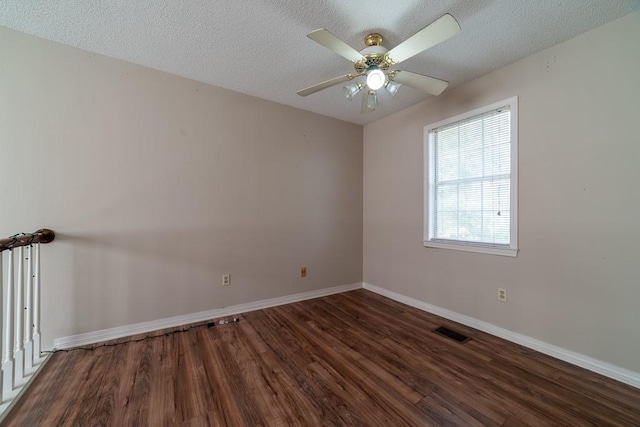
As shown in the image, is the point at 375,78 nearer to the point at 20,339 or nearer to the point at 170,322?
the point at 170,322

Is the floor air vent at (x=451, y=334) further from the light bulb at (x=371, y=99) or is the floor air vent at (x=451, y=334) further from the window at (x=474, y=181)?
the light bulb at (x=371, y=99)

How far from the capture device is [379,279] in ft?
11.5

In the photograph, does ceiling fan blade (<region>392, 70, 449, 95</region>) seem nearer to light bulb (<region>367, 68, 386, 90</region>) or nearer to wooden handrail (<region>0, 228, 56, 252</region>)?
light bulb (<region>367, 68, 386, 90</region>)

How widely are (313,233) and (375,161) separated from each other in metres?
1.39

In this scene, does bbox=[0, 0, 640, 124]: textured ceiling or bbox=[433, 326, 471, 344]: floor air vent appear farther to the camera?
bbox=[433, 326, 471, 344]: floor air vent

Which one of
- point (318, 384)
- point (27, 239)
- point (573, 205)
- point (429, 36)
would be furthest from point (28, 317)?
point (573, 205)

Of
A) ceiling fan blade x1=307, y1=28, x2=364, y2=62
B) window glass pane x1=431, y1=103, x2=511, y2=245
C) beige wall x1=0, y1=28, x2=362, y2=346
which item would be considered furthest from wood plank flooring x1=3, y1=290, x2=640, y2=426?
ceiling fan blade x1=307, y1=28, x2=364, y2=62

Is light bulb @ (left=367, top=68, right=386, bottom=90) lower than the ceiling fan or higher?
lower

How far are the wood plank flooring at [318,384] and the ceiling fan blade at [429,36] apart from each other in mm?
2188

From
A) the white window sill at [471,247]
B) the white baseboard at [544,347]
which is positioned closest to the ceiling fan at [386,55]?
the white window sill at [471,247]

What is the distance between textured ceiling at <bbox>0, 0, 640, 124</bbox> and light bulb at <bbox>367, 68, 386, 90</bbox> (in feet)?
1.29

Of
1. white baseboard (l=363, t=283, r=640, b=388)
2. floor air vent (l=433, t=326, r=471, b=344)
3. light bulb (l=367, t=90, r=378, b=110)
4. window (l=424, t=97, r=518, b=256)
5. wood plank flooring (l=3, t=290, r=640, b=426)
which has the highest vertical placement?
light bulb (l=367, t=90, r=378, b=110)

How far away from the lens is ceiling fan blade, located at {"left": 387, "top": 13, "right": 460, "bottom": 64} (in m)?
1.34

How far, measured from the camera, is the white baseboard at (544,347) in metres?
1.69
